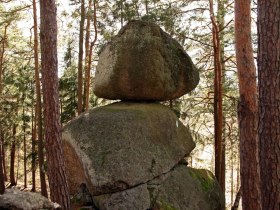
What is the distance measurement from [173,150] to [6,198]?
19.5 ft

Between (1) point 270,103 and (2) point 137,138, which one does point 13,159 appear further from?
(1) point 270,103

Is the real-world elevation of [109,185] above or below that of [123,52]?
below

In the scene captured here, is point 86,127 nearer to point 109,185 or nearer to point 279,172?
point 109,185

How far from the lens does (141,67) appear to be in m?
9.59

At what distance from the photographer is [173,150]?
31.1ft

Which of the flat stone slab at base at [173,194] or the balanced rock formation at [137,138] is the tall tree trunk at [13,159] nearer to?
the balanced rock formation at [137,138]

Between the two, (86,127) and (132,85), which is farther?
(132,85)

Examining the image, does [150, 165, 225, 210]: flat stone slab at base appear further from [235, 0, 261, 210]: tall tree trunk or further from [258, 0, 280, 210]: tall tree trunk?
[258, 0, 280, 210]: tall tree trunk

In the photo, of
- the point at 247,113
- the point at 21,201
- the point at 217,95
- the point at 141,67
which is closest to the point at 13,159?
the point at 217,95

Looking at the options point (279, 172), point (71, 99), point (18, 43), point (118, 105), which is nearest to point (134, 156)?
point (118, 105)

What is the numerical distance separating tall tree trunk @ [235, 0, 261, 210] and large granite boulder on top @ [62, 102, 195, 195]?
2.29m

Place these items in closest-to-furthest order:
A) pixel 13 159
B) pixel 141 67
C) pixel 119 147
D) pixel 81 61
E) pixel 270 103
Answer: pixel 270 103, pixel 119 147, pixel 141 67, pixel 81 61, pixel 13 159

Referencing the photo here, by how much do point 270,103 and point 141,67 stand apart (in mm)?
5263

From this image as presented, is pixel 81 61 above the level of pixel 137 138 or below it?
above
